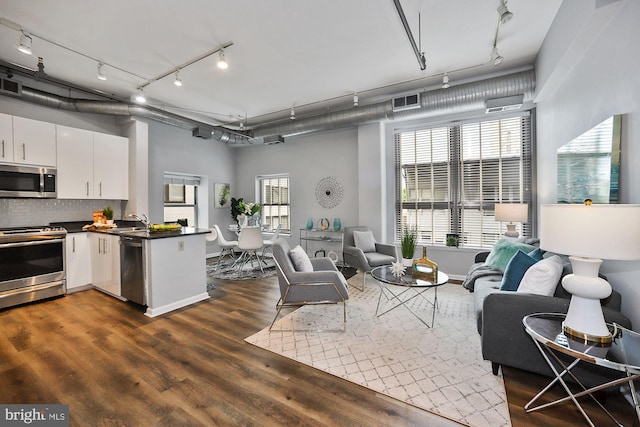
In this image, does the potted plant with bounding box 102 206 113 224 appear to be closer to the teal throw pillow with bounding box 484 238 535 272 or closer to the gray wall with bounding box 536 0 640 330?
the teal throw pillow with bounding box 484 238 535 272

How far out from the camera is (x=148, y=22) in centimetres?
278

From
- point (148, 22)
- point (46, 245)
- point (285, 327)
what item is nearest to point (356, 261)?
point (285, 327)

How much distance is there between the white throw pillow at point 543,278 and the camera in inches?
82.4

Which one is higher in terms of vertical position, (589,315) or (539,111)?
(539,111)

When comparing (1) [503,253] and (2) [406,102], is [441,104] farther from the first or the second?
(1) [503,253]

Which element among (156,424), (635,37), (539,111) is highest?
(539,111)

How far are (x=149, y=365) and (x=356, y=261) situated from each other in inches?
117

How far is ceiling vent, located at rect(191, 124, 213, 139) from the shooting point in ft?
17.8

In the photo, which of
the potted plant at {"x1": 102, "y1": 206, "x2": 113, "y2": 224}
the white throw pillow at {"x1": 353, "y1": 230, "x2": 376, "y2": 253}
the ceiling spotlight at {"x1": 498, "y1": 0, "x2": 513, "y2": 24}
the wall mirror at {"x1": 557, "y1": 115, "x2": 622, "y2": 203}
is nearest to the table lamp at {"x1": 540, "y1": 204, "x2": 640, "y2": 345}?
the wall mirror at {"x1": 557, "y1": 115, "x2": 622, "y2": 203}

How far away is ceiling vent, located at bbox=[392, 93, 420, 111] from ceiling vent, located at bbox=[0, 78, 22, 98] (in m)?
5.37

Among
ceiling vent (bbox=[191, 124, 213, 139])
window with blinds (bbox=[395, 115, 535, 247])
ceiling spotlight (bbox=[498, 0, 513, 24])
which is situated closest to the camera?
ceiling spotlight (bbox=[498, 0, 513, 24])

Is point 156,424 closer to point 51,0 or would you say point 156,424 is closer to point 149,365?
point 149,365

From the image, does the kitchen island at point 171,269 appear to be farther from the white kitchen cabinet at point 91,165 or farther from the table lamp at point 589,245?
the table lamp at point 589,245

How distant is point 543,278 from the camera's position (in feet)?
6.93
